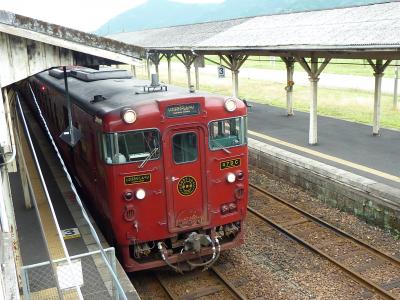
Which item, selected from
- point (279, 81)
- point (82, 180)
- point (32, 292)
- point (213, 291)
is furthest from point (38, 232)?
point (279, 81)

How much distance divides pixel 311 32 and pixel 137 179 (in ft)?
30.1

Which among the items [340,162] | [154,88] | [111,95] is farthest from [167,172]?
[340,162]

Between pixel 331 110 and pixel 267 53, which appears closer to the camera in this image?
pixel 267 53

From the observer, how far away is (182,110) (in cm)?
703

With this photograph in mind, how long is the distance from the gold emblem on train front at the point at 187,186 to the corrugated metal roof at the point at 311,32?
5.64 m

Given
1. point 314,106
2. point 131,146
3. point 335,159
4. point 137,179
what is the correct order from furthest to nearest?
point 314,106, point 335,159, point 137,179, point 131,146

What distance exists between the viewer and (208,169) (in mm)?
7332

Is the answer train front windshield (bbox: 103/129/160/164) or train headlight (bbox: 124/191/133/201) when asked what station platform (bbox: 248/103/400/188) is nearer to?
train front windshield (bbox: 103/129/160/164)

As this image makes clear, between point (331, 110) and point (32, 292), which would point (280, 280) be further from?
point (331, 110)

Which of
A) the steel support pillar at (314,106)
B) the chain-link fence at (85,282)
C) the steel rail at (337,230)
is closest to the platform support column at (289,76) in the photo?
the steel support pillar at (314,106)

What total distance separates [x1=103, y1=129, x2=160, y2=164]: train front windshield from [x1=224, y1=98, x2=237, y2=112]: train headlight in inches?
48.4

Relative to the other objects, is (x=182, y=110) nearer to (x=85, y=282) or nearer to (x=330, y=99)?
(x=85, y=282)

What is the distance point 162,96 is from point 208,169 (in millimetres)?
1350

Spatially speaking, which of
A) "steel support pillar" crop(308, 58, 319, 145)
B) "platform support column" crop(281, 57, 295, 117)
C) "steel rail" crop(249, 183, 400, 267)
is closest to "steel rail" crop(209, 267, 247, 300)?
"steel rail" crop(249, 183, 400, 267)
